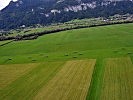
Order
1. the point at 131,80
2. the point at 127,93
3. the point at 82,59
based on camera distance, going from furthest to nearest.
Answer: the point at 82,59, the point at 131,80, the point at 127,93

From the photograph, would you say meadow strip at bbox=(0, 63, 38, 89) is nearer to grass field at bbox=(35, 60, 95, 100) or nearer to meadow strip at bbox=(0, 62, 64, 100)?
meadow strip at bbox=(0, 62, 64, 100)

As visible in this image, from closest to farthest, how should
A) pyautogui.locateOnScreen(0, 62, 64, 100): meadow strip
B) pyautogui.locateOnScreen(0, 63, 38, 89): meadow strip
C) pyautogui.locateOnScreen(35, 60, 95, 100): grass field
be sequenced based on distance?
pyautogui.locateOnScreen(35, 60, 95, 100): grass field → pyautogui.locateOnScreen(0, 62, 64, 100): meadow strip → pyautogui.locateOnScreen(0, 63, 38, 89): meadow strip

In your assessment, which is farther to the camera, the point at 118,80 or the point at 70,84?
the point at 70,84

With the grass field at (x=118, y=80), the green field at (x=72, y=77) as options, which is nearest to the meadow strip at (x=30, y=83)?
the green field at (x=72, y=77)

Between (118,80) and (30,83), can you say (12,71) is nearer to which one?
(30,83)

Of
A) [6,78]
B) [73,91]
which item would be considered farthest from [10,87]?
[73,91]

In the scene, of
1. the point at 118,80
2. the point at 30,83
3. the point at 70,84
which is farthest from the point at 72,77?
the point at 118,80

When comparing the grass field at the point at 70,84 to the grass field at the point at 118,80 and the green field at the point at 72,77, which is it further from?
the grass field at the point at 118,80

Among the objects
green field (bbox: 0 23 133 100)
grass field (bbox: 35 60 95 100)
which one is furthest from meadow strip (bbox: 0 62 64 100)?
grass field (bbox: 35 60 95 100)

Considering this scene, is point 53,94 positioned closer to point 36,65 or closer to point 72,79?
point 72,79
